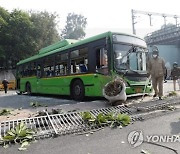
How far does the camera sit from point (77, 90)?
36.4 feet

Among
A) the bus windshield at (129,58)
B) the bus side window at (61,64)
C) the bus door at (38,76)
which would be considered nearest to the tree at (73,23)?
the bus door at (38,76)

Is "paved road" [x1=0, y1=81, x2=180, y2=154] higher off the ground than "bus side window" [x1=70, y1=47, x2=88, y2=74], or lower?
lower

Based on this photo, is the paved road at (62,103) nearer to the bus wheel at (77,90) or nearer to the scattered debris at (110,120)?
the bus wheel at (77,90)

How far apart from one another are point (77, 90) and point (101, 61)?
6.75 feet

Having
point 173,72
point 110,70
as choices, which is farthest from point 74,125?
point 173,72

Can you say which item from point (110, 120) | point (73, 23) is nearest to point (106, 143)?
point (110, 120)

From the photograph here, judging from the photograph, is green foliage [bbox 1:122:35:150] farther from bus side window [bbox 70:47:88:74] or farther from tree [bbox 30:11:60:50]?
tree [bbox 30:11:60:50]

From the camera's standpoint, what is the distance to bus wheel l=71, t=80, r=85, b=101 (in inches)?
423

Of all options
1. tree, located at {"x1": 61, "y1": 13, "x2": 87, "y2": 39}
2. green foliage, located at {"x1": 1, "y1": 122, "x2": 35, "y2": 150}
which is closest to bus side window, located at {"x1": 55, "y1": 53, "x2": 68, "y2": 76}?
green foliage, located at {"x1": 1, "y1": 122, "x2": 35, "y2": 150}

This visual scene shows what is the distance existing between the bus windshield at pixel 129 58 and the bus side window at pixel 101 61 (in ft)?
1.32

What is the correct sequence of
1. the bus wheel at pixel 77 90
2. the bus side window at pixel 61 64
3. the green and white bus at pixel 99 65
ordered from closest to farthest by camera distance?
the green and white bus at pixel 99 65 → the bus wheel at pixel 77 90 → the bus side window at pixel 61 64

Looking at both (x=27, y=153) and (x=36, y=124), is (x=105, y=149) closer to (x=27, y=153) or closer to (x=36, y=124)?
(x=27, y=153)

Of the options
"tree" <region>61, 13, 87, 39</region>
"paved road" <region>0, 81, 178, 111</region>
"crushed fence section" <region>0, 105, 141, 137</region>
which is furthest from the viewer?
"tree" <region>61, 13, 87, 39</region>

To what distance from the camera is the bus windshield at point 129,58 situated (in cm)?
944
